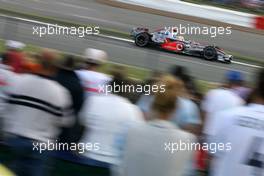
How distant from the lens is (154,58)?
9320mm

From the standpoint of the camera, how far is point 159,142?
367cm

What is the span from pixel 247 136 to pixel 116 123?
1484 mm

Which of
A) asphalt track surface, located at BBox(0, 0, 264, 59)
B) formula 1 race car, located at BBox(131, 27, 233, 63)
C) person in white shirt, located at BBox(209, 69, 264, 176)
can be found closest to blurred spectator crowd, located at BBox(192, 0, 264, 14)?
asphalt track surface, located at BBox(0, 0, 264, 59)

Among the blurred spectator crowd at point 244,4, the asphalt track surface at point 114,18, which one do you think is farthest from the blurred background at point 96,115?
the blurred spectator crowd at point 244,4

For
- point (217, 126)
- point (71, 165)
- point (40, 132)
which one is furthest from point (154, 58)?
point (217, 126)

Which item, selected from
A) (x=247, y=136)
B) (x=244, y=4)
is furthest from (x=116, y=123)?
(x=244, y=4)

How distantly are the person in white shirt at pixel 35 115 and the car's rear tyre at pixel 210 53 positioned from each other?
13193 millimetres

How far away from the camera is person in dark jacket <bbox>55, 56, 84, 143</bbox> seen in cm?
506

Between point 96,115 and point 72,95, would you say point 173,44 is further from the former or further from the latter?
point 96,115

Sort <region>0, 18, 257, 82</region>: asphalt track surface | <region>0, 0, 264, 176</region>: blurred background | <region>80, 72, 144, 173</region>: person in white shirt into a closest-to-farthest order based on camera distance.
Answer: <region>0, 0, 264, 176</region>: blurred background, <region>80, 72, 144, 173</region>: person in white shirt, <region>0, 18, 257, 82</region>: asphalt track surface

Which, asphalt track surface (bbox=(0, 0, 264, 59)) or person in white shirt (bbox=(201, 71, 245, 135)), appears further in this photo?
asphalt track surface (bbox=(0, 0, 264, 59))

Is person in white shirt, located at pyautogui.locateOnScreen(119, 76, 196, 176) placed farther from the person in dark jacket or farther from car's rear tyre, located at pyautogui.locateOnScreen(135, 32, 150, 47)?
car's rear tyre, located at pyautogui.locateOnScreen(135, 32, 150, 47)

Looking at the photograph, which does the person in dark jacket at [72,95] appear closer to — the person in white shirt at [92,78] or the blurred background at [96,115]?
the blurred background at [96,115]

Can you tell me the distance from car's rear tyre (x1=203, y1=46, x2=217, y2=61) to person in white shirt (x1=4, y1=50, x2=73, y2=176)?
13193mm
